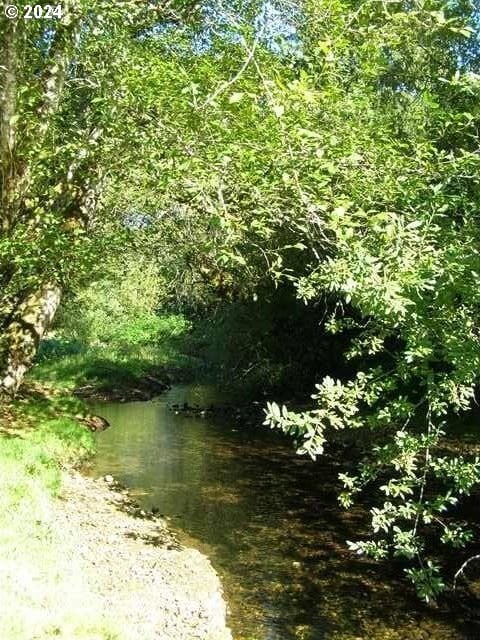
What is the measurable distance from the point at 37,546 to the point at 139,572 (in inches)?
70.7

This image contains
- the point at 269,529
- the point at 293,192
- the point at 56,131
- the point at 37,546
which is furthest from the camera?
the point at 269,529

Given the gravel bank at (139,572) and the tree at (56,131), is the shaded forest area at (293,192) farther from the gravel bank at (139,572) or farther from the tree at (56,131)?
the gravel bank at (139,572)

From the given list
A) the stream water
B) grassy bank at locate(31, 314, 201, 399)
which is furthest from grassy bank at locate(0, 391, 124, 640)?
grassy bank at locate(31, 314, 201, 399)

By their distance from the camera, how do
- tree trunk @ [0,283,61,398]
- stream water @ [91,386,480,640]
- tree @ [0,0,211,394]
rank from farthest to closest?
tree trunk @ [0,283,61,398]
tree @ [0,0,211,394]
stream water @ [91,386,480,640]

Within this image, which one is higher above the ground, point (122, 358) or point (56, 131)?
point (56, 131)

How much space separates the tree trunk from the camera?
14430 millimetres

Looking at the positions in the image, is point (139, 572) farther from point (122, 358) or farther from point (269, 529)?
point (122, 358)

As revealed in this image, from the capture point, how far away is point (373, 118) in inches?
656

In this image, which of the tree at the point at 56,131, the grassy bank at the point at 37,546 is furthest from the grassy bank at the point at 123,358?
the tree at the point at 56,131

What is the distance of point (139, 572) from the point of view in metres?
10.3

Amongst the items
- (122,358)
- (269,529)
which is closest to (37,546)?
(269,529)

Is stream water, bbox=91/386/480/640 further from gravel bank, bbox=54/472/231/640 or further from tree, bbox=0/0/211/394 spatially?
tree, bbox=0/0/211/394

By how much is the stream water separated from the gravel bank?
45cm

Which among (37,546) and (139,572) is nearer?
(37,546)
